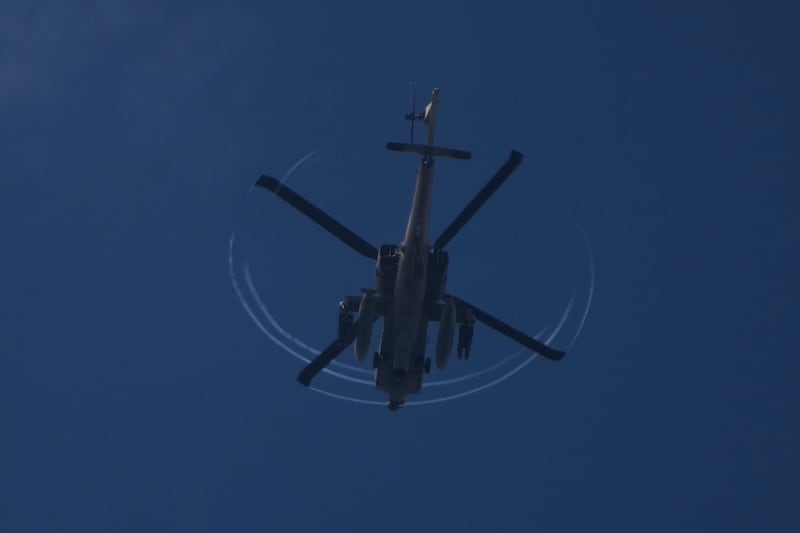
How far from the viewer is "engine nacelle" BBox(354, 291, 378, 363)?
6072 centimetres

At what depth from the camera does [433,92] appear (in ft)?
209

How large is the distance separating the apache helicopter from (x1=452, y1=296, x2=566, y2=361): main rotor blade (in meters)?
0.43

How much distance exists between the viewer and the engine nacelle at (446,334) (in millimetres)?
60719

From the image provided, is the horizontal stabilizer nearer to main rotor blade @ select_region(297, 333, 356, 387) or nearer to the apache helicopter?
the apache helicopter

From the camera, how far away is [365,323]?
200ft

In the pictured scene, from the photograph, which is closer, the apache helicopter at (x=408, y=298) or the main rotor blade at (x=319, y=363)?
the apache helicopter at (x=408, y=298)

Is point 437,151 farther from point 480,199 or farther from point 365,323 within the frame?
point 365,323

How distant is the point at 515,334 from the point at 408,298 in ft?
23.3

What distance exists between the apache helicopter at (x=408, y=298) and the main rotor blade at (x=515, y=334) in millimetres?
427

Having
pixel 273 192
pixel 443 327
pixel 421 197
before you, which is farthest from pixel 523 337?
pixel 273 192

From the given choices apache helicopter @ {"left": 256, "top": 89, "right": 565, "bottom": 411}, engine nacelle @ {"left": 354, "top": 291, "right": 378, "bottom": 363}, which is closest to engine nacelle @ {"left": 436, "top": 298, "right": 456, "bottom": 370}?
apache helicopter @ {"left": 256, "top": 89, "right": 565, "bottom": 411}

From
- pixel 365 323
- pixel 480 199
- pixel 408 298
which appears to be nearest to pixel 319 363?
pixel 365 323

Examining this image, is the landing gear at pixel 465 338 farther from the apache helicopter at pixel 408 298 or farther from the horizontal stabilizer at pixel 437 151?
the horizontal stabilizer at pixel 437 151

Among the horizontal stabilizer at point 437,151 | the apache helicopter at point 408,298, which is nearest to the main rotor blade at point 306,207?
the apache helicopter at point 408,298
